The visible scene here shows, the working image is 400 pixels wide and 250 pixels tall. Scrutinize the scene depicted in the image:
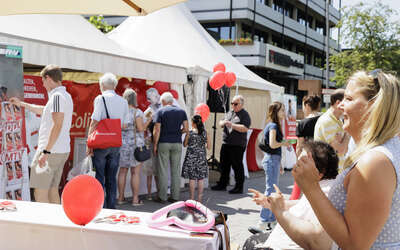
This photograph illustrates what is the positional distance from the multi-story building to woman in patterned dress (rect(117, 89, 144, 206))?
19.8m

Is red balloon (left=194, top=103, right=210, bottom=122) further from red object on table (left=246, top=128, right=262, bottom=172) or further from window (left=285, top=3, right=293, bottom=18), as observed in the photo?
window (left=285, top=3, right=293, bottom=18)

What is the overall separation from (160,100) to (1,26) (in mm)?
2560

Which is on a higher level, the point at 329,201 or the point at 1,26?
the point at 1,26

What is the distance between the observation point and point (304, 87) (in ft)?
51.5

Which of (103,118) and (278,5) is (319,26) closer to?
(278,5)

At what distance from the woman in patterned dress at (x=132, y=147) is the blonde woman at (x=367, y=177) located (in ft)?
14.9

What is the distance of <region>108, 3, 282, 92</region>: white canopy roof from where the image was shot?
31.7 ft

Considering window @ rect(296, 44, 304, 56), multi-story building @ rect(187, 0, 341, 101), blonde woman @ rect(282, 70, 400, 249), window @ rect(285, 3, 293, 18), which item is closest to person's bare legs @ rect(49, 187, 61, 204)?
blonde woman @ rect(282, 70, 400, 249)

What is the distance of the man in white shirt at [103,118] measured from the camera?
15.7 feet

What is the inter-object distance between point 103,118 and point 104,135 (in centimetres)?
21

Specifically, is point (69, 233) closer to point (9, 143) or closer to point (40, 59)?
point (9, 143)

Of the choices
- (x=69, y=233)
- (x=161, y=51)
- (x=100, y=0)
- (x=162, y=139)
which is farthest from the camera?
(x=161, y=51)

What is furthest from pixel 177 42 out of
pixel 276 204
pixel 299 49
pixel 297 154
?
pixel 299 49

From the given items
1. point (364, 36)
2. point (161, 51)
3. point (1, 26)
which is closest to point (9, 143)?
point (1, 26)
